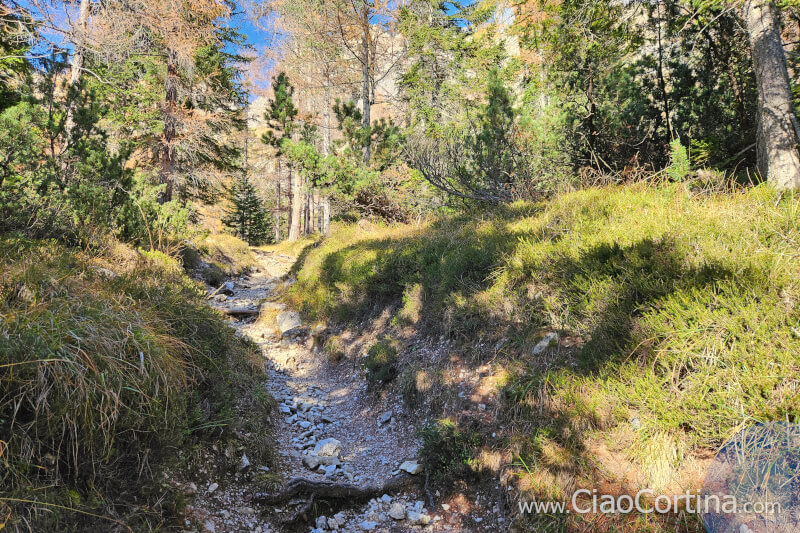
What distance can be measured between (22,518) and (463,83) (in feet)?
53.3

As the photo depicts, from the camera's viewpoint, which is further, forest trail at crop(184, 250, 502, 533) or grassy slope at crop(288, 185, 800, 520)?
forest trail at crop(184, 250, 502, 533)

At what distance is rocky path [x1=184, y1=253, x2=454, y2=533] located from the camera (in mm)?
3104

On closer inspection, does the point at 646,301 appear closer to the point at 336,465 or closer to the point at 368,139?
the point at 336,465

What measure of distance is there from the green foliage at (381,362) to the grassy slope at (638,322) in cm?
77

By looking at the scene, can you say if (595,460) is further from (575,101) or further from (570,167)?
(575,101)

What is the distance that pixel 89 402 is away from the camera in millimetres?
2359

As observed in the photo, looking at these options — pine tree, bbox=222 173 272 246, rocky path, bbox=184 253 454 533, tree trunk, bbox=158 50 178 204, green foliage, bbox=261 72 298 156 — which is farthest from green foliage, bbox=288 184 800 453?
pine tree, bbox=222 173 272 246

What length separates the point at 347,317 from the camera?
7781 millimetres

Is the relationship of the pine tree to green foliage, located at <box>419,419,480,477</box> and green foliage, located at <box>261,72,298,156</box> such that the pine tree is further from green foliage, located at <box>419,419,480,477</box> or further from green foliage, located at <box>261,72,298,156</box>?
green foliage, located at <box>419,419,480,477</box>

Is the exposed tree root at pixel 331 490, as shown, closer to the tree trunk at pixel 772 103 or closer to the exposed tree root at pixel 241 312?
the tree trunk at pixel 772 103

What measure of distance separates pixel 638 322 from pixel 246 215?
27670 mm

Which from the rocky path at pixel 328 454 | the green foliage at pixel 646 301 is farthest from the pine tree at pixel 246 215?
the green foliage at pixel 646 301

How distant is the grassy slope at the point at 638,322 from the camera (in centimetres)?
246

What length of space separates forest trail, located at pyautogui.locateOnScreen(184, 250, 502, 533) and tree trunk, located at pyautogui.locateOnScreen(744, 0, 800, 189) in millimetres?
5689
